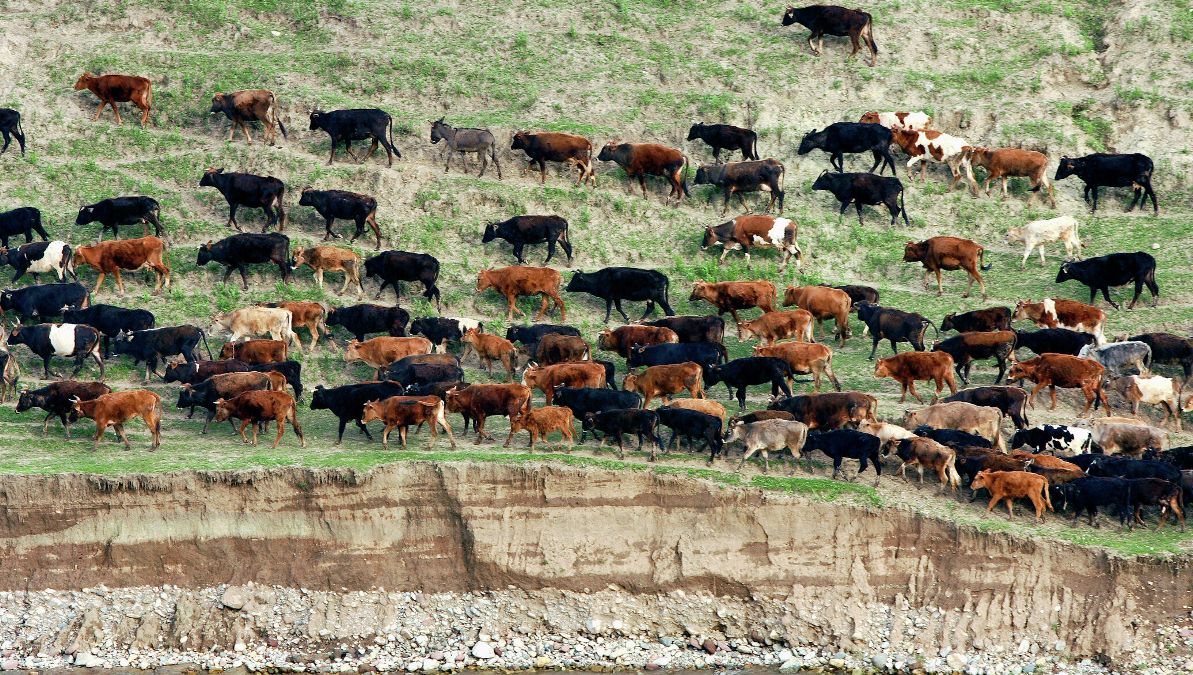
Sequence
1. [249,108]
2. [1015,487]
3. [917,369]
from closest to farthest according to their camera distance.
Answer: [1015,487] < [917,369] < [249,108]

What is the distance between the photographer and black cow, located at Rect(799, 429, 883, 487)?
32312 mm

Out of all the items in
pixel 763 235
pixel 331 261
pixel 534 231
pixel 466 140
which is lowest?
pixel 331 261

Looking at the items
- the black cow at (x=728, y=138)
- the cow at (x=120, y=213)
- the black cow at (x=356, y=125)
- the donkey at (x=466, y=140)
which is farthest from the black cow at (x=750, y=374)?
the cow at (x=120, y=213)

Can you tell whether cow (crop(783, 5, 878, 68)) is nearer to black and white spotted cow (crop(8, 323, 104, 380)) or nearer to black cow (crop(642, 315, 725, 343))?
black cow (crop(642, 315, 725, 343))

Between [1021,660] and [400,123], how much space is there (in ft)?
73.8

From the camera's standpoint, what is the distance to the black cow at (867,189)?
43.9 metres

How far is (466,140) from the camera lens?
44.6 meters

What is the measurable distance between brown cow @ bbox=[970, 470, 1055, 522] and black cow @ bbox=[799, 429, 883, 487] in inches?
73.2

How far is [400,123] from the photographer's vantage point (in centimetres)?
4591

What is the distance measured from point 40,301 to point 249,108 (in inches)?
333

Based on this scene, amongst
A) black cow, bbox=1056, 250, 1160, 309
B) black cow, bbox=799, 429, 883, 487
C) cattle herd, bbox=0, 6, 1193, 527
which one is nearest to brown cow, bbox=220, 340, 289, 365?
cattle herd, bbox=0, 6, 1193, 527

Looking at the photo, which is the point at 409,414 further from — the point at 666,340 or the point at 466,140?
the point at 466,140

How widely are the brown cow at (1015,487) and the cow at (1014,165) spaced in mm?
15038

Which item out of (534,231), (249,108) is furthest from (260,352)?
(249,108)
